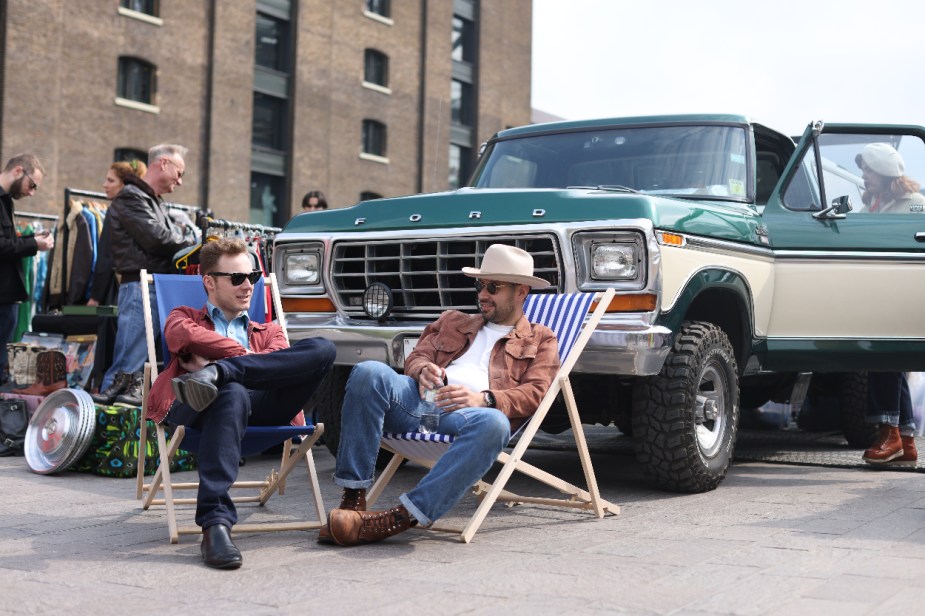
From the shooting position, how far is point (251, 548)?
16.4 ft

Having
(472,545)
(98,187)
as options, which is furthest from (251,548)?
(98,187)

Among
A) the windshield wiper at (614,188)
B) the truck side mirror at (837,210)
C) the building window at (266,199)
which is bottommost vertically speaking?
the truck side mirror at (837,210)

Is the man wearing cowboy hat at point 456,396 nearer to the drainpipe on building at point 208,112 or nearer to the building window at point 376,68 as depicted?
the drainpipe on building at point 208,112

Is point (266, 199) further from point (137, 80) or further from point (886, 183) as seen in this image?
point (886, 183)

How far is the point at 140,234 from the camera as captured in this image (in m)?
8.00

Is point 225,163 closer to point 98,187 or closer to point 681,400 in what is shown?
point 98,187

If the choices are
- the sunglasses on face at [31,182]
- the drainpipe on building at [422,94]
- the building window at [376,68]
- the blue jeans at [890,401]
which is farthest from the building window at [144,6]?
the blue jeans at [890,401]

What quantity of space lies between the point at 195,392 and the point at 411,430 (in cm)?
106

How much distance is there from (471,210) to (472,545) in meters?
2.13

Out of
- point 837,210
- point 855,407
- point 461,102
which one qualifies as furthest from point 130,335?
point 461,102

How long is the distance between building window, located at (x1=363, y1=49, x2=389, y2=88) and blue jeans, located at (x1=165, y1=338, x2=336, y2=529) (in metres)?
31.4

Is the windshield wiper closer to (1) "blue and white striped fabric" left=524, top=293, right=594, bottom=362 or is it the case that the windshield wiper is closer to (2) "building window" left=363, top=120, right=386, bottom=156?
(1) "blue and white striped fabric" left=524, top=293, right=594, bottom=362

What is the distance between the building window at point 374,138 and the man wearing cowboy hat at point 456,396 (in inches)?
1218

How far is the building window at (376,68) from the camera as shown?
1423 inches
